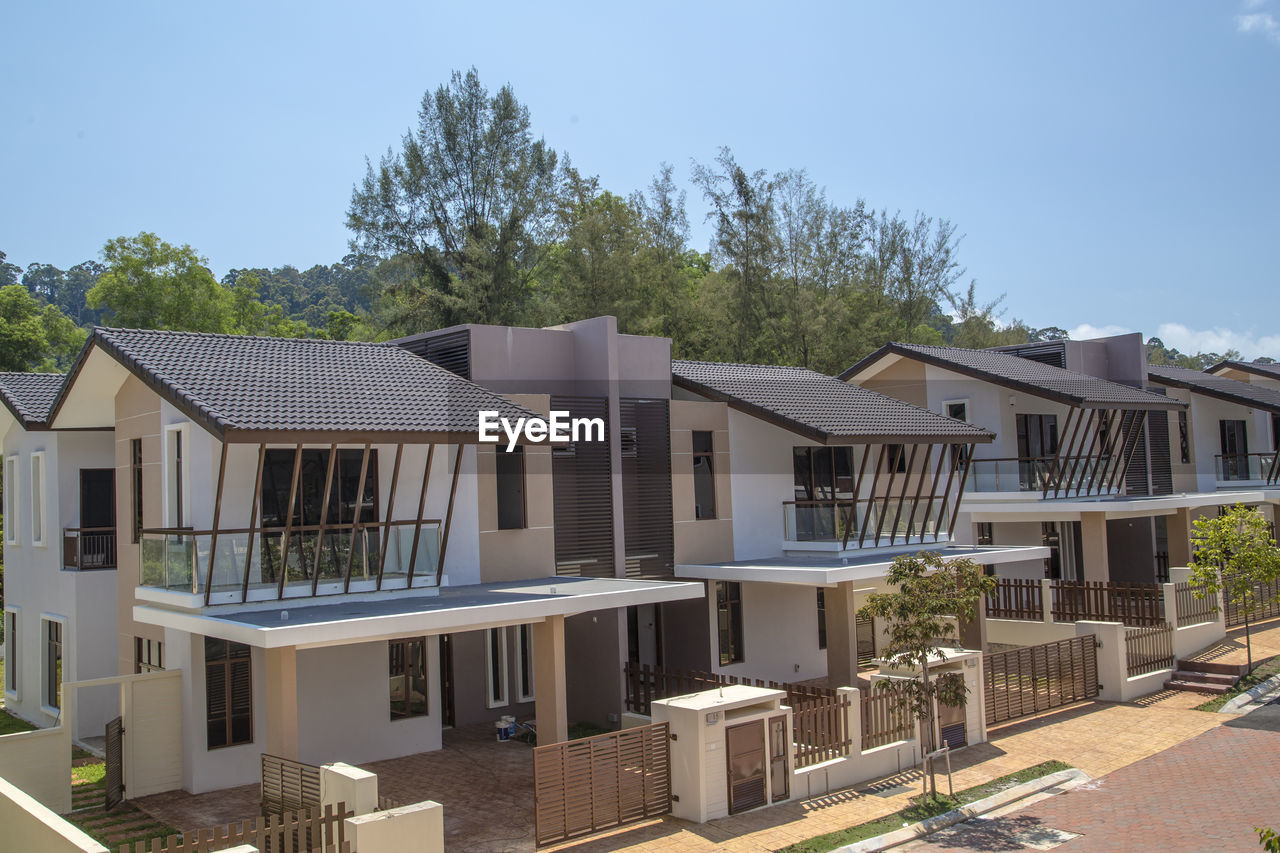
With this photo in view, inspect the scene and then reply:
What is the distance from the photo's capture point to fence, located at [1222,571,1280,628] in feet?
81.1

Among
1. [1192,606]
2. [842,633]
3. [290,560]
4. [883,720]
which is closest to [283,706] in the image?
[290,560]

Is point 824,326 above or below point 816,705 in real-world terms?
above

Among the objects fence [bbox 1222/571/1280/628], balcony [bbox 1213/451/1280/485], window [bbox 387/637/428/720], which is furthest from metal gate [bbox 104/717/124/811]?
balcony [bbox 1213/451/1280/485]

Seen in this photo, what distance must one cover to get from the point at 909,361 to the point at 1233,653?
1066 centimetres

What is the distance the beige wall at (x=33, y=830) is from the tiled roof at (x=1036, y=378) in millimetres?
22166

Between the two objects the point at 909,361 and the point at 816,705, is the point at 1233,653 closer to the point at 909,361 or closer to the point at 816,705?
the point at 909,361

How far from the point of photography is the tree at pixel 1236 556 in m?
21.1

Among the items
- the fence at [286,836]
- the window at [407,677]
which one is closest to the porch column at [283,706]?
the fence at [286,836]

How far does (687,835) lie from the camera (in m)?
12.7

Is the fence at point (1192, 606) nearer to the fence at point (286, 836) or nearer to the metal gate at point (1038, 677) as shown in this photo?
the metal gate at point (1038, 677)

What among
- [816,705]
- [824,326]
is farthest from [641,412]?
[824,326]

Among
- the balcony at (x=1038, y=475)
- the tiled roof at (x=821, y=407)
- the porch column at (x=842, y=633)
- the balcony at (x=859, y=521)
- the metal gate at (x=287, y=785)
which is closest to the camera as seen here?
the metal gate at (x=287, y=785)

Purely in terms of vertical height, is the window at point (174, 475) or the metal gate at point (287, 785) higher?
the window at point (174, 475)

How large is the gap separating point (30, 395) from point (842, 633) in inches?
649
